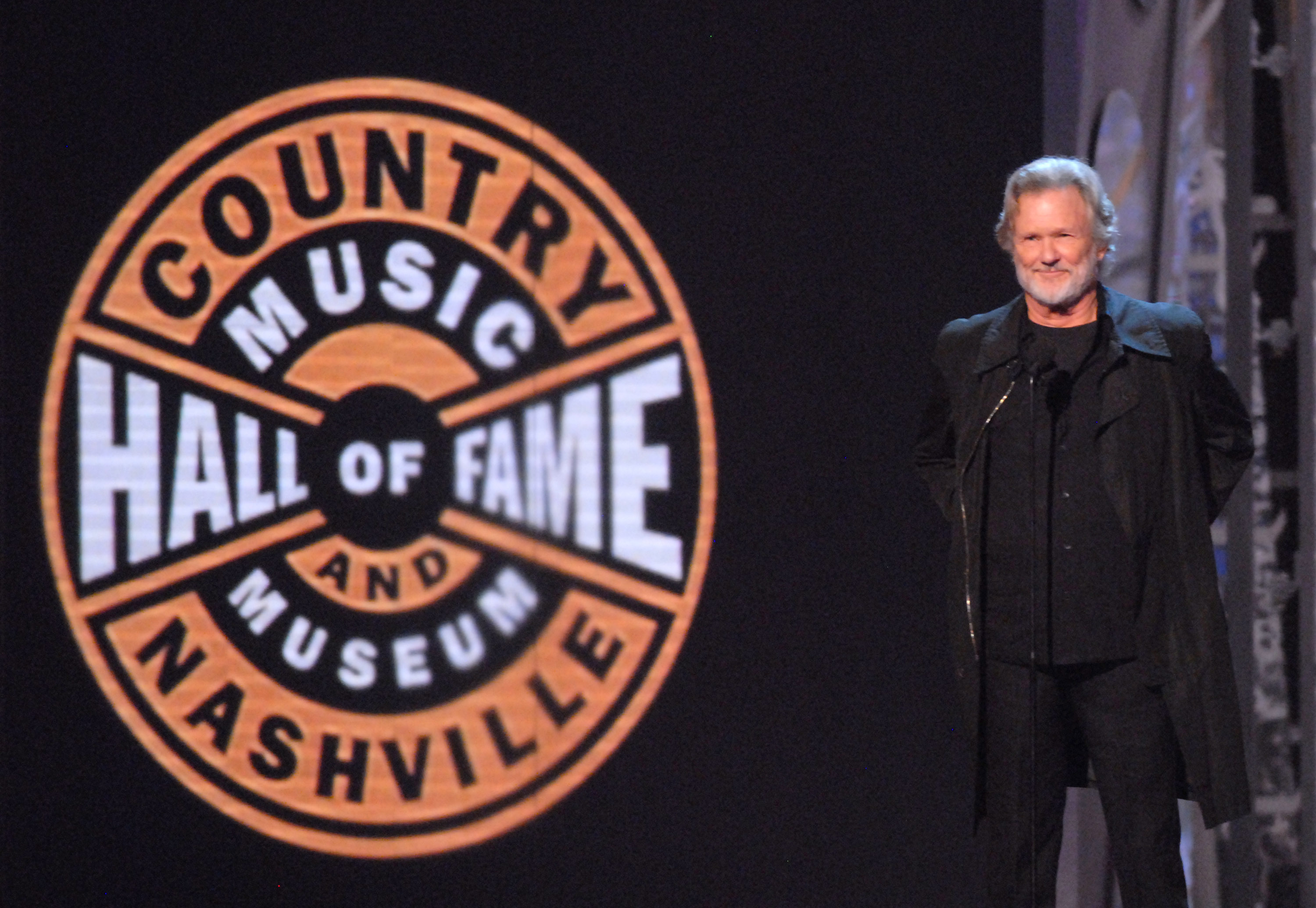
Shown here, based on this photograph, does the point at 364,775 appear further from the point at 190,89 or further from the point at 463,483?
the point at 190,89

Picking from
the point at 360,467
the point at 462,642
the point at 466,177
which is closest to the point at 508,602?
the point at 462,642

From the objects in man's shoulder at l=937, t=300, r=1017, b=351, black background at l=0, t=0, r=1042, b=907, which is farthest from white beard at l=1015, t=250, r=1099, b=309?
black background at l=0, t=0, r=1042, b=907

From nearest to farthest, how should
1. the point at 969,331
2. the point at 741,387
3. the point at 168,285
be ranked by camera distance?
the point at 969,331 → the point at 741,387 → the point at 168,285

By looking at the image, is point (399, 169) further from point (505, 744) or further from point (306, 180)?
point (505, 744)

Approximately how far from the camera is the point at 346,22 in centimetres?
379

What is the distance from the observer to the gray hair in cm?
260

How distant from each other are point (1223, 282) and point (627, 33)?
2225mm

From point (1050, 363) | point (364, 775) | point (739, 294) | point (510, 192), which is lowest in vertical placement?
point (364, 775)

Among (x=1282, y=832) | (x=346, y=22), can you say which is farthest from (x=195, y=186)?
(x=1282, y=832)

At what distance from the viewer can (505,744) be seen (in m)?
3.78

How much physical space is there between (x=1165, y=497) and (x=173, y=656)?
2302 millimetres

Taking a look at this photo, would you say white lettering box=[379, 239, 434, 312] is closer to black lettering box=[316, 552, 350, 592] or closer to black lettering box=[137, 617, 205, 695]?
black lettering box=[316, 552, 350, 592]

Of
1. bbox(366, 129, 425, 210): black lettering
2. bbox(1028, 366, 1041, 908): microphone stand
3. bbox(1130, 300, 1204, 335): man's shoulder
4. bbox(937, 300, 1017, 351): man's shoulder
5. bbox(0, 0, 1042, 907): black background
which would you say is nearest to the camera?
bbox(1028, 366, 1041, 908): microphone stand

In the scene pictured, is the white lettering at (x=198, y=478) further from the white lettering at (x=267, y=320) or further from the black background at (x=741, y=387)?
the black background at (x=741, y=387)
